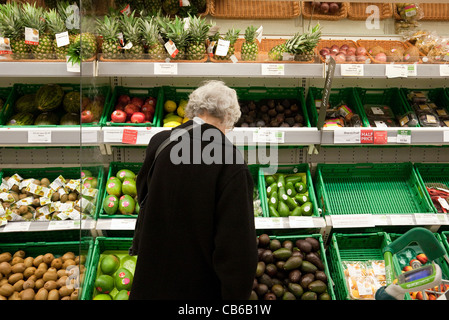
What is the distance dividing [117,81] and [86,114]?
1009mm

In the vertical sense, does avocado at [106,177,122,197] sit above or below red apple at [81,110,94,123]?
below

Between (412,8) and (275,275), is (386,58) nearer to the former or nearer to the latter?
(412,8)

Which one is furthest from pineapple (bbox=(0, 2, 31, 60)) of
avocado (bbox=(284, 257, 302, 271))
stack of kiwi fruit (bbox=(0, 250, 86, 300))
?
avocado (bbox=(284, 257, 302, 271))

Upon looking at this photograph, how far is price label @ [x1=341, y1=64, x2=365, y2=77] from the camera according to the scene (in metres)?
2.29

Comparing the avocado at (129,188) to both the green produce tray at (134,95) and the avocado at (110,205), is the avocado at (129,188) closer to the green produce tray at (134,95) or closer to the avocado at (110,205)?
the avocado at (110,205)

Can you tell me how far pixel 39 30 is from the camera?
7.43 ft

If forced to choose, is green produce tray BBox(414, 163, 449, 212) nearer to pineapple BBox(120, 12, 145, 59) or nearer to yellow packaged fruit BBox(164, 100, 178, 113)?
yellow packaged fruit BBox(164, 100, 178, 113)

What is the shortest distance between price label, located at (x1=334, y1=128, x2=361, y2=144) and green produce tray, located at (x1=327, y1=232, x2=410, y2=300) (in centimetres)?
65

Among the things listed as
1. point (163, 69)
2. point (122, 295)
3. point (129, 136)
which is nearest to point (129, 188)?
point (129, 136)

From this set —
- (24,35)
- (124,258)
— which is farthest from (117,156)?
(24,35)

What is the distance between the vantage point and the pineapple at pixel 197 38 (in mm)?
2293

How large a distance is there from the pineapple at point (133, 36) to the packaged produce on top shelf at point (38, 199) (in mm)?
1004

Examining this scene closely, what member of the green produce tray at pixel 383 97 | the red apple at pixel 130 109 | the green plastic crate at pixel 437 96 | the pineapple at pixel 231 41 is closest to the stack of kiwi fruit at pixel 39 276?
the red apple at pixel 130 109

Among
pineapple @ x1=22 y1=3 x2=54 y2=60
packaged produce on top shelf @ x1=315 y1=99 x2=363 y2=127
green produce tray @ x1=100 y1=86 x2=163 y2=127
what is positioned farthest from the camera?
Answer: packaged produce on top shelf @ x1=315 y1=99 x2=363 y2=127
